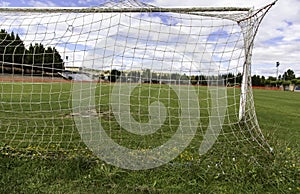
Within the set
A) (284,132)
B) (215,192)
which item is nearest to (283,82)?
(284,132)

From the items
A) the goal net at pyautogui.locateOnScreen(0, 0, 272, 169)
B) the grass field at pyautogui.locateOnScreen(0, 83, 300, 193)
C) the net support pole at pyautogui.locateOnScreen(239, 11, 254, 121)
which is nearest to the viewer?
the grass field at pyautogui.locateOnScreen(0, 83, 300, 193)

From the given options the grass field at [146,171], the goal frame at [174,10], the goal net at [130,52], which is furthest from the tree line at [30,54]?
the grass field at [146,171]

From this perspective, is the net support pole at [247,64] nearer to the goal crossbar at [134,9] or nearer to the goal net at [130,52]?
the goal net at [130,52]

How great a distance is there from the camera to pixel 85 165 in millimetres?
3209

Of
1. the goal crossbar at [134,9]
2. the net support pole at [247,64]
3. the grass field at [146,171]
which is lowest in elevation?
the grass field at [146,171]

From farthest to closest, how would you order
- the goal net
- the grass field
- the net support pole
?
the net support pole → the goal net → the grass field

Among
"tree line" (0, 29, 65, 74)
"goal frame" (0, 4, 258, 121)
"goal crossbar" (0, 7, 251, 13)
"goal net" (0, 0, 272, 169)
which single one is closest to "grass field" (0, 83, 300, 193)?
"goal net" (0, 0, 272, 169)

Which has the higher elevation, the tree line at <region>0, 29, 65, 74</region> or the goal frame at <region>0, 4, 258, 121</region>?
the goal frame at <region>0, 4, 258, 121</region>

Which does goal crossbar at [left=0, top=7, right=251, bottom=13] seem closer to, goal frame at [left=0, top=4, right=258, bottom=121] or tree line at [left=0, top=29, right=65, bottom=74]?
goal frame at [left=0, top=4, right=258, bottom=121]

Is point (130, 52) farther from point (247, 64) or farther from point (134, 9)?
point (247, 64)

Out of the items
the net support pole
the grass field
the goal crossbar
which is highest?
the goal crossbar

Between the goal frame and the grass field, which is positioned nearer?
the grass field

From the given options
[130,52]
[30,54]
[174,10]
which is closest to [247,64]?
[174,10]

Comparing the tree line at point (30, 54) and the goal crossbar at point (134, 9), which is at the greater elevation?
the goal crossbar at point (134, 9)
